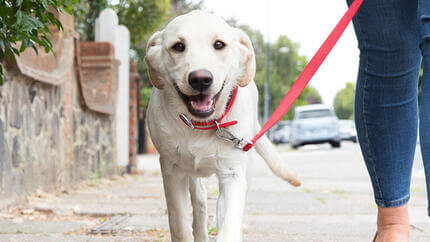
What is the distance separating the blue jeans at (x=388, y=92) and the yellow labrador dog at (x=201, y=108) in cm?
59

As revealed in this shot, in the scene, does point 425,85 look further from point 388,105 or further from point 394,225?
point 394,225

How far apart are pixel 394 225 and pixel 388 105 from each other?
596 mm

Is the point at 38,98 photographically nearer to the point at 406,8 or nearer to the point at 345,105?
the point at 406,8

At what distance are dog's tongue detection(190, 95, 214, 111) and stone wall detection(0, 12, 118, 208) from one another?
2448 millimetres

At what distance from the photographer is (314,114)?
2436 cm

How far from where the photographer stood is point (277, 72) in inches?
2409

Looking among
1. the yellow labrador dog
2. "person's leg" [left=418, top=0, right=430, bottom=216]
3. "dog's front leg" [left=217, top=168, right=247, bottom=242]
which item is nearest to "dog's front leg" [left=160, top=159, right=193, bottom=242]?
the yellow labrador dog

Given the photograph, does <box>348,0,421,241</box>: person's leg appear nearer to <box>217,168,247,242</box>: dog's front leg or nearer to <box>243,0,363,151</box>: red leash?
<box>243,0,363,151</box>: red leash

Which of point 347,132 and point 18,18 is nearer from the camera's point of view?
point 18,18

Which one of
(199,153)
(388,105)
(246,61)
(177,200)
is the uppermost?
(246,61)

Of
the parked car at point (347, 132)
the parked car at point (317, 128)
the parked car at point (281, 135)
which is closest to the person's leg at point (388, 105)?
the parked car at point (317, 128)

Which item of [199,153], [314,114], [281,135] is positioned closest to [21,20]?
[199,153]

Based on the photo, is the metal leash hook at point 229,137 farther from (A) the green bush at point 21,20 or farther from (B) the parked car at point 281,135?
(B) the parked car at point 281,135

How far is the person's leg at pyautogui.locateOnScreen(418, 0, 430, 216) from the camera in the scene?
2.21 m
